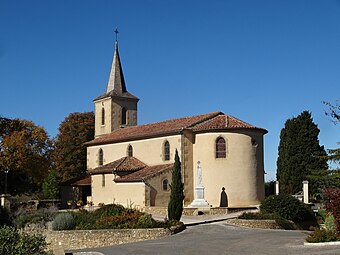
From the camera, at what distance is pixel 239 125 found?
37.9 metres

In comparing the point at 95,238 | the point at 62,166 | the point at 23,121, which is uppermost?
the point at 23,121

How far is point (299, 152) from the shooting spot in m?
47.0

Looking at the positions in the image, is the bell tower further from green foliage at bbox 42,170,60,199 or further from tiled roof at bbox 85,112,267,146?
green foliage at bbox 42,170,60,199

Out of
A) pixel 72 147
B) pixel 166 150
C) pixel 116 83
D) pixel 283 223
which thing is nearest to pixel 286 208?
pixel 283 223

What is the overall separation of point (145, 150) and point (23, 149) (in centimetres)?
1094

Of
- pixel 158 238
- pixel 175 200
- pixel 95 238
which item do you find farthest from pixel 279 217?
pixel 95 238

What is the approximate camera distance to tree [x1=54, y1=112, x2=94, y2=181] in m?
59.6

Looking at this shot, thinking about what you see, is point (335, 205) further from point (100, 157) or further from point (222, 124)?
point (100, 157)

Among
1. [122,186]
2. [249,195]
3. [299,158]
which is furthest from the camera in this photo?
[299,158]

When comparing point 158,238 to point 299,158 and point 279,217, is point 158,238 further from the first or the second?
point 299,158

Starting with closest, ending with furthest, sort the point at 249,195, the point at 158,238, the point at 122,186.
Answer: the point at 158,238, the point at 249,195, the point at 122,186

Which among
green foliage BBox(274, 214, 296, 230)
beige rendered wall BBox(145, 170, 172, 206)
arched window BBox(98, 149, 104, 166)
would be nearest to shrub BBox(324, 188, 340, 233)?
green foliage BBox(274, 214, 296, 230)

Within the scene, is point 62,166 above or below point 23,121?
below

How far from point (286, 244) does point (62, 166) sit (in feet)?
144
